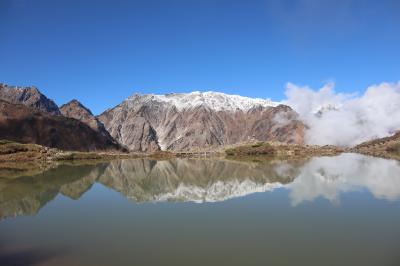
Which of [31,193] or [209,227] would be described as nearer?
[209,227]

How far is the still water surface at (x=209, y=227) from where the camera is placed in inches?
891

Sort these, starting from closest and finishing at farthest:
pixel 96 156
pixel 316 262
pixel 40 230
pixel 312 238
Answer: pixel 316 262, pixel 312 238, pixel 40 230, pixel 96 156

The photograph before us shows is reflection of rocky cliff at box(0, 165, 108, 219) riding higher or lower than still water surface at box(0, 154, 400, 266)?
higher

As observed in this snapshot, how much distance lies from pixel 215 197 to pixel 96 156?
148 meters

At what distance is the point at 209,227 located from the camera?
3014 centimetres

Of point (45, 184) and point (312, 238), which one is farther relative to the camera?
point (45, 184)

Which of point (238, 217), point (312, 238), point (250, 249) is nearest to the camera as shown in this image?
point (250, 249)

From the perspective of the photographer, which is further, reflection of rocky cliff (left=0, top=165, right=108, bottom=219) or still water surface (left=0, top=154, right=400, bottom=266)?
reflection of rocky cliff (left=0, top=165, right=108, bottom=219)

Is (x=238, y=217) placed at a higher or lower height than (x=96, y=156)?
lower

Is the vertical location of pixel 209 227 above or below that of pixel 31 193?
below

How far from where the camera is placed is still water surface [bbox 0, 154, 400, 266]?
74.3 ft

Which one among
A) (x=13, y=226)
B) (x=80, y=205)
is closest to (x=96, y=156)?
(x=80, y=205)

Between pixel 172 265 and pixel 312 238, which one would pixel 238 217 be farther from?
pixel 172 265

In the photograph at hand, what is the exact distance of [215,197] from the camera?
47406 millimetres
